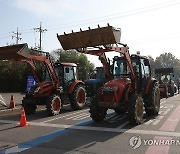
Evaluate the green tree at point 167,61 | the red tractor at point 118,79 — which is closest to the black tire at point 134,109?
the red tractor at point 118,79

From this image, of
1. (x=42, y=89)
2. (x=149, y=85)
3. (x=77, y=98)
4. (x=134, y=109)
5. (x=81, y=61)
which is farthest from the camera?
(x=81, y=61)

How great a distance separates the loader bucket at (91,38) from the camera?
32.5 feet

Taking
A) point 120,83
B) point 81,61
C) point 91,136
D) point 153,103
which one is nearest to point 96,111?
point 120,83

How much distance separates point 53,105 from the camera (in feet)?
43.5

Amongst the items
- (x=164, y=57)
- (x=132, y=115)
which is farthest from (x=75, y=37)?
(x=164, y=57)

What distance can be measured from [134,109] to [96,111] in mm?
1639

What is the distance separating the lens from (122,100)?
1055 centimetres

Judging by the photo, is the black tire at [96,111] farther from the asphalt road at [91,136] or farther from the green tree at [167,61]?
the green tree at [167,61]

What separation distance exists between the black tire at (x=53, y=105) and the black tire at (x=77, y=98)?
59.1 inches

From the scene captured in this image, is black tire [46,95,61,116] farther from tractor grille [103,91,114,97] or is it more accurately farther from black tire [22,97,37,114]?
tractor grille [103,91,114,97]

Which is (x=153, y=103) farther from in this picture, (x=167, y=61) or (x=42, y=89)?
(x=167, y=61)

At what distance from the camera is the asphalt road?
7172 millimetres

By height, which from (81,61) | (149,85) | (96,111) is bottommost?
(96,111)

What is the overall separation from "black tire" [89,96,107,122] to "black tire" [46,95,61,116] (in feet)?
8.78
